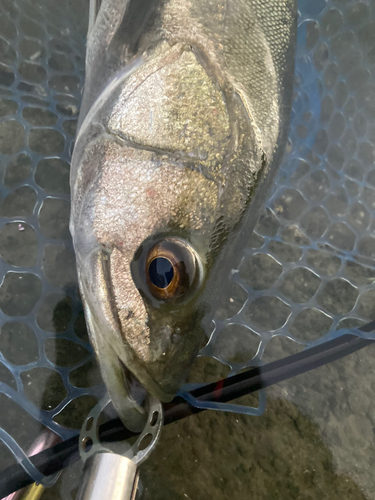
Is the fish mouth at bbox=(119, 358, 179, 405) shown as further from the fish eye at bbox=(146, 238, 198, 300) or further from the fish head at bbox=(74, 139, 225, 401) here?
the fish eye at bbox=(146, 238, 198, 300)

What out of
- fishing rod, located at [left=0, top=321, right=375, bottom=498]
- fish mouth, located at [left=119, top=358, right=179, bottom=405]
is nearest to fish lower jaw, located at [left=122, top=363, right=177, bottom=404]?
fish mouth, located at [left=119, top=358, right=179, bottom=405]

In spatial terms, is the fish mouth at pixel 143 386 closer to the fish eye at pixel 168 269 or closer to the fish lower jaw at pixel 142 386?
the fish lower jaw at pixel 142 386

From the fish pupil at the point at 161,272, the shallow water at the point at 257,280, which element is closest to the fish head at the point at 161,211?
the fish pupil at the point at 161,272

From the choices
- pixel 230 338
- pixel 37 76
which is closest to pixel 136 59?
pixel 37 76

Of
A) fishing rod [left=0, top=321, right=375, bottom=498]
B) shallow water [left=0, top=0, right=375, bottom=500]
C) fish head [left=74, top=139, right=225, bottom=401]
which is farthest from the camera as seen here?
shallow water [left=0, top=0, right=375, bottom=500]

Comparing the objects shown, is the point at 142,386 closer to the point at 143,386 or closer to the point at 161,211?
the point at 143,386

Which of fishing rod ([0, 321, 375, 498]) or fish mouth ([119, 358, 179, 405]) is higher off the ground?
fish mouth ([119, 358, 179, 405])
